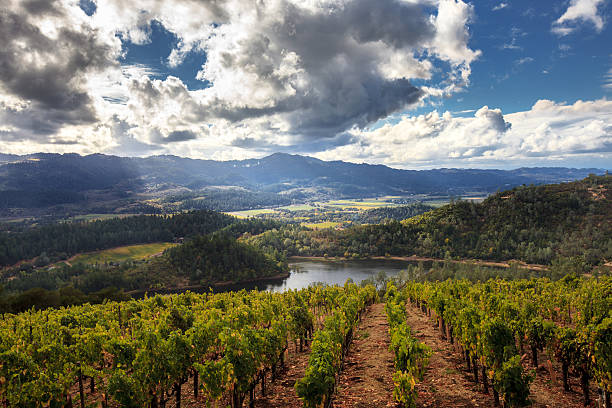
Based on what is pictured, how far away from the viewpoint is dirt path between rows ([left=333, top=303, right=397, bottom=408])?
23.0m

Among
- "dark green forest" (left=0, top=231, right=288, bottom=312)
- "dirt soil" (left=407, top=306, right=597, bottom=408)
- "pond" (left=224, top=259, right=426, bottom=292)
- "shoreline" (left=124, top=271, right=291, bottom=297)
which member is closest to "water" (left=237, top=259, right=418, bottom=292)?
"pond" (left=224, top=259, right=426, bottom=292)

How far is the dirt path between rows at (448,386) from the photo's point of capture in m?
22.1

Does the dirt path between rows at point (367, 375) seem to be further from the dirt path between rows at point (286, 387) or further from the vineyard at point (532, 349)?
the vineyard at point (532, 349)

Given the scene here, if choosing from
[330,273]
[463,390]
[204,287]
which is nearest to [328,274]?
[330,273]

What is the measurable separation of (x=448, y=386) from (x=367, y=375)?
6866 millimetres

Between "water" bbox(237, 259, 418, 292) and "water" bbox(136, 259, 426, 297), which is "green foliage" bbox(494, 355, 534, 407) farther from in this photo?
"water" bbox(237, 259, 418, 292)

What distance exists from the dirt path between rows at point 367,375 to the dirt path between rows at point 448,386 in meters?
2.79

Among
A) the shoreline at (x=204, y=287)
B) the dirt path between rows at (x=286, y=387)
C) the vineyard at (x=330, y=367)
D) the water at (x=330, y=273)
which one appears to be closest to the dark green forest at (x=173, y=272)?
the shoreline at (x=204, y=287)

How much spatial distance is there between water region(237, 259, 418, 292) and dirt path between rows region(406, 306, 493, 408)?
118 metres

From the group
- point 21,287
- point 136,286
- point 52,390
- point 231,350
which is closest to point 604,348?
point 231,350

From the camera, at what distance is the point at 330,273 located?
578 feet

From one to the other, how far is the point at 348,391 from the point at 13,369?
26.1 metres

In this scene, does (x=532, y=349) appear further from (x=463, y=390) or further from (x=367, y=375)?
(x=367, y=375)

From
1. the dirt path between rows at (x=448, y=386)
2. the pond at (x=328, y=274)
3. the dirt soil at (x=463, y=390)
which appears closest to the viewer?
the dirt soil at (x=463, y=390)
